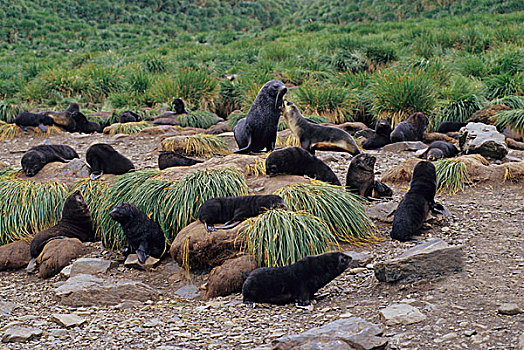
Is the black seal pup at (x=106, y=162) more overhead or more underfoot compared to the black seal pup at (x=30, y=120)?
more overhead

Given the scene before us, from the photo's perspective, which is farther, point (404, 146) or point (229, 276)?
point (404, 146)

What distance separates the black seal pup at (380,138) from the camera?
9.87 m

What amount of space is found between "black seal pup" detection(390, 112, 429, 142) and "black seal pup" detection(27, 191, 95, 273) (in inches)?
Result: 231

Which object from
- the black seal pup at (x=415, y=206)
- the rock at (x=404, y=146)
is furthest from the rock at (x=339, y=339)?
the rock at (x=404, y=146)

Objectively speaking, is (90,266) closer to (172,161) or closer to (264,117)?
(172,161)

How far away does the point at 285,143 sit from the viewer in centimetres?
965

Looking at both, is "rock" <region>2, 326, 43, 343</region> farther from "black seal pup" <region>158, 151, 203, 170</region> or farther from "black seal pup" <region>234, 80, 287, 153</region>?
"black seal pup" <region>234, 80, 287, 153</region>

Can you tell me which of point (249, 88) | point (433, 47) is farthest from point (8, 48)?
point (433, 47)

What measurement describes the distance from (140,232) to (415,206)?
303 centimetres

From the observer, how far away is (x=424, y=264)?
14.4ft

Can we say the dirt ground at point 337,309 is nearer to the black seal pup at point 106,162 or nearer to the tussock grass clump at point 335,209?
the tussock grass clump at point 335,209

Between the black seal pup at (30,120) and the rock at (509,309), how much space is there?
34.6 feet

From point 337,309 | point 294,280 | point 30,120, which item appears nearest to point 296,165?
point 294,280

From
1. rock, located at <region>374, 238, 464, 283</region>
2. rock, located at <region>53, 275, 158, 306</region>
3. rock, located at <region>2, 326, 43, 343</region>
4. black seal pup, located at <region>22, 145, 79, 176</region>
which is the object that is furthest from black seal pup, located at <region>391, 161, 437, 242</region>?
black seal pup, located at <region>22, 145, 79, 176</region>
